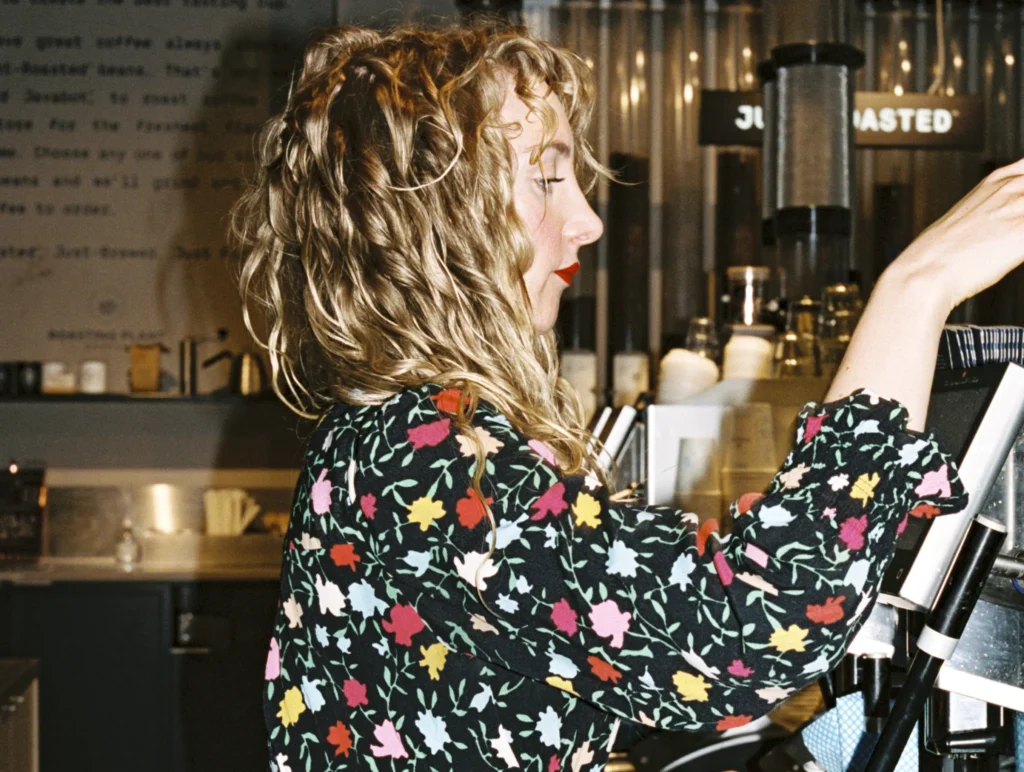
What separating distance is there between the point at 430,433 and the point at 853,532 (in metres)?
0.28

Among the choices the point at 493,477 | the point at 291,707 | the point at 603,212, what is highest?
the point at 603,212

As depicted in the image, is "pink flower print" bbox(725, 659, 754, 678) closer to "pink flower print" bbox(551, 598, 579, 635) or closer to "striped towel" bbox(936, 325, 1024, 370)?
"pink flower print" bbox(551, 598, 579, 635)

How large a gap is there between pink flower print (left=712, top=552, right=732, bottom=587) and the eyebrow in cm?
36

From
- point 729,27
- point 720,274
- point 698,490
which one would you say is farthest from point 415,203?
point 729,27

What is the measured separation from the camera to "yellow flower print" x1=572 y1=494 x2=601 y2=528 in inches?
30.6

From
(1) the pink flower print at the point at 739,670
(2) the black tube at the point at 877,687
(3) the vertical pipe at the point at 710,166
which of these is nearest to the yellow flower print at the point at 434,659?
(1) the pink flower print at the point at 739,670

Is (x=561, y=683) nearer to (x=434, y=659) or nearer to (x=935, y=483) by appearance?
(x=434, y=659)

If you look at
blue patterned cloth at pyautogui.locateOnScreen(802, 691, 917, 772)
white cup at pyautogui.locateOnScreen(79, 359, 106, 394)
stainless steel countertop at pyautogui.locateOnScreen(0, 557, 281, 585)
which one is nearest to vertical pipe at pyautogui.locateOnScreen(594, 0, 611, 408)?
stainless steel countertop at pyautogui.locateOnScreen(0, 557, 281, 585)

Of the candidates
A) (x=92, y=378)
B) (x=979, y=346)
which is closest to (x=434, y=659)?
(x=979, y=346)

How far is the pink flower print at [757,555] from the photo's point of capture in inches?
29.7

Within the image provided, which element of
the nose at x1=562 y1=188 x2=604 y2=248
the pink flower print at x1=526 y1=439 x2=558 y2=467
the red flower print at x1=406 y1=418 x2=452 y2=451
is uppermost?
the nose at x1=562 y1=188 x2=604 y2=248

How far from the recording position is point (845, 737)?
47.0 inches

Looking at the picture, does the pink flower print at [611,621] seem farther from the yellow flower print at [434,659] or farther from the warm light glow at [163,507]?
the warm light glow at [163,507]

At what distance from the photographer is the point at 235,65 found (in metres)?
4.77
